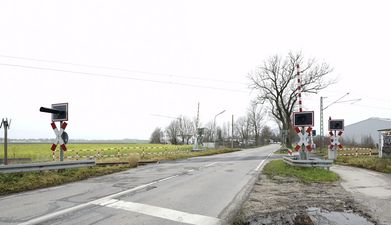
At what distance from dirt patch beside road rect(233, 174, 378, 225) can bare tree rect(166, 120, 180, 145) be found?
11388 centimetres

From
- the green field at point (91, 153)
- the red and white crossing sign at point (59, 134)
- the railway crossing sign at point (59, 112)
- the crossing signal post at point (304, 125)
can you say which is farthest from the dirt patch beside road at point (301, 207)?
the green field at point (91, 153)

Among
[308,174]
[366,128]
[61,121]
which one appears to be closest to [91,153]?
[61,121]

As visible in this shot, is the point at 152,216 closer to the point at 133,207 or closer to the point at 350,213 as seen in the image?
the point at 133,207

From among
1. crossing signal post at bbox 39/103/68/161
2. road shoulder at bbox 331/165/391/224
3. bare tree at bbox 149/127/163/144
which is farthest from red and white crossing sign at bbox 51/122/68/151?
bare tree at bbox 149/127/163/144

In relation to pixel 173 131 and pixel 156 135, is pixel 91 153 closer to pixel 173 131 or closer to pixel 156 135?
pixel 173 131

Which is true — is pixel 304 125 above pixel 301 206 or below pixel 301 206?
above

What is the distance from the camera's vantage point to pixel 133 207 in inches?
324

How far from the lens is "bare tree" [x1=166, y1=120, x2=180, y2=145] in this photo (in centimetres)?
12611

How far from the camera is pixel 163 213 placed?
25.0ft

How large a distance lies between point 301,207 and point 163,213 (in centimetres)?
330

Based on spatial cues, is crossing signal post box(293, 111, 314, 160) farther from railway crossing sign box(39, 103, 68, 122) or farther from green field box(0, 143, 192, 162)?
green field box(0, 143, 192, 162)

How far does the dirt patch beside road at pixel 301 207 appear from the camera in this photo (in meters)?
7.04

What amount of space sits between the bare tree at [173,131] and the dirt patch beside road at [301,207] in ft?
374

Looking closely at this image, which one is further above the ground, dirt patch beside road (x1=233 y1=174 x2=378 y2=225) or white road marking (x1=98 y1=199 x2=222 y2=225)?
white road marking (x1=98 y1=199 x2=222 y2=225)
